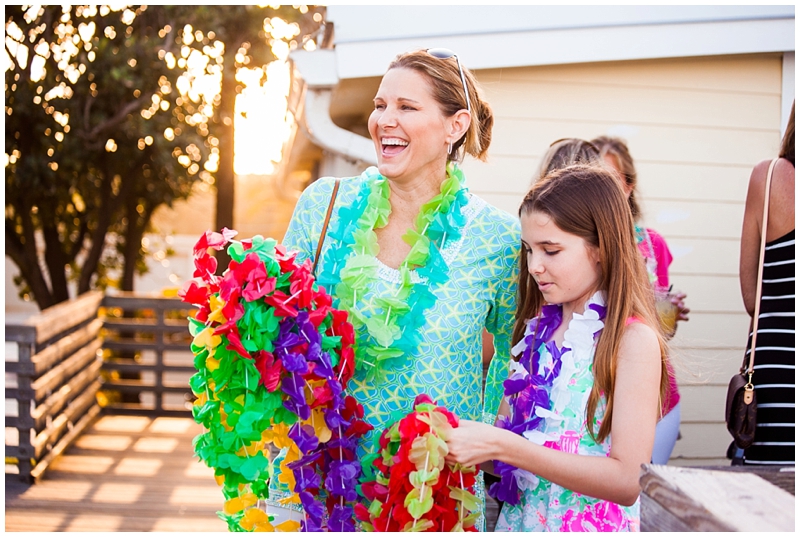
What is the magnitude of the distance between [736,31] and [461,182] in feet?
8.18

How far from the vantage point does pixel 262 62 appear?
8.57 meters

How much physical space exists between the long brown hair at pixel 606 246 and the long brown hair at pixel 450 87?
1.00ft

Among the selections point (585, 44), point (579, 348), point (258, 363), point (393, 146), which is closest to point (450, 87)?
point (393, 146)

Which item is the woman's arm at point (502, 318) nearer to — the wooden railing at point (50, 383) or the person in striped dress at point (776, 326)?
the person in striped dress at point (776, 326)

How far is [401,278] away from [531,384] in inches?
16.1

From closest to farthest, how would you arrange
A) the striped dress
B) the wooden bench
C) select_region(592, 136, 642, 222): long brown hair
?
1. the wooden bench
2. the striped dress
3. select_region(592, 136, 642, 222): long brown hair

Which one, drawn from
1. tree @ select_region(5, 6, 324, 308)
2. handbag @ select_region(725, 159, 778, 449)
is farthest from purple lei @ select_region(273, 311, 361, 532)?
tree @ select_region(5, 6, 324, 308)

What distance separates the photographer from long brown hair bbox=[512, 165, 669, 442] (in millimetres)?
1677

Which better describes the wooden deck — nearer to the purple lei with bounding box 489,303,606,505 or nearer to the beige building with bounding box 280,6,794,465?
the beige building with bounding box 280,6,794,465

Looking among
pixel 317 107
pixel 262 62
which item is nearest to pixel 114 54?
pixel 262 62

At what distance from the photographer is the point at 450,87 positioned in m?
1.95

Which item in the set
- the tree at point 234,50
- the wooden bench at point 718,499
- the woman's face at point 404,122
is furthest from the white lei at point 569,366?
the tree at point 234,50

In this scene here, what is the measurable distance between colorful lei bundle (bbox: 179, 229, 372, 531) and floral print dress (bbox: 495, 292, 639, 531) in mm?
421

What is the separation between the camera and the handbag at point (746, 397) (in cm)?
204
